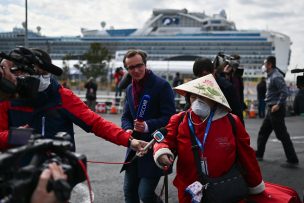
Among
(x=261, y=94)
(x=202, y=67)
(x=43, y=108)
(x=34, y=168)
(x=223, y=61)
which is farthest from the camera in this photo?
(x=261, y=94)

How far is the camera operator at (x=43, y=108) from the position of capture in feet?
8.91

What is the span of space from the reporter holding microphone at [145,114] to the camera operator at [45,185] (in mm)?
2190

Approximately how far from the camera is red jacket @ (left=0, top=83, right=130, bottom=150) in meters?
2.91

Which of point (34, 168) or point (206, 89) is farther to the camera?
point (206, 89)

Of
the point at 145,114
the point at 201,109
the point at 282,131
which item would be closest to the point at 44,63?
the point at 201,109

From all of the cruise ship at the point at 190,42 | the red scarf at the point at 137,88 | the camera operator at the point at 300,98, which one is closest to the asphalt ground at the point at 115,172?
the red scarf at the point at 137,88

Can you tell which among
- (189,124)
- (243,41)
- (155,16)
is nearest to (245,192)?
(189,124)

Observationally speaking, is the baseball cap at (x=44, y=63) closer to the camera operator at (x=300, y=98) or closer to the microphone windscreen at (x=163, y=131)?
the microphone windscreen at (x=163, y=131)

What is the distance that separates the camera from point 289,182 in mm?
6145

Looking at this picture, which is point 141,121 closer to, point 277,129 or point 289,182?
point 289,182

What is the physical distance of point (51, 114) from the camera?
2.94 metres

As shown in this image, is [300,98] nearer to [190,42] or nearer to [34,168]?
[34,168]

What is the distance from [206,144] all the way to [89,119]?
0.80 metres

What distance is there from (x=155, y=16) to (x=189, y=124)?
93.8 meters
